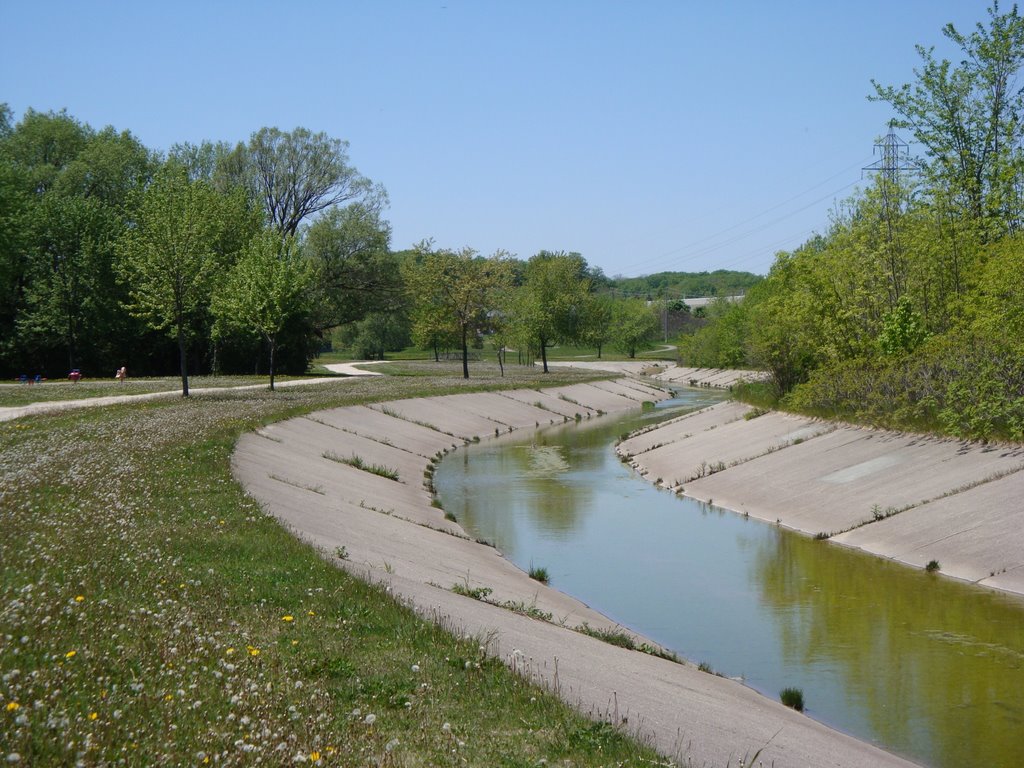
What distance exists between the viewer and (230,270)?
56906 mm

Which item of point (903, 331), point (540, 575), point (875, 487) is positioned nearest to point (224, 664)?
point (540, 575)

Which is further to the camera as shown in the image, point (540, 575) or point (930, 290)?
point (930, 290)

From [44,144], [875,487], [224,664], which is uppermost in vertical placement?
[44,144]

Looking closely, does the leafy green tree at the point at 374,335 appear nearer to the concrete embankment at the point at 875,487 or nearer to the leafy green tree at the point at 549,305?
the leafy green tree at the point at 549,305

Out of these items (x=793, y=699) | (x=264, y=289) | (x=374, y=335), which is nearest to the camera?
(x=793, y=699)

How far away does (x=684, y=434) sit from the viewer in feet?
136

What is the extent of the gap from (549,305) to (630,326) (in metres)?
53.1

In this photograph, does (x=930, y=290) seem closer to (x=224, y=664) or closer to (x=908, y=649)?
(x=908, y=649)

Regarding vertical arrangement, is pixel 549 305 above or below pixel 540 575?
above

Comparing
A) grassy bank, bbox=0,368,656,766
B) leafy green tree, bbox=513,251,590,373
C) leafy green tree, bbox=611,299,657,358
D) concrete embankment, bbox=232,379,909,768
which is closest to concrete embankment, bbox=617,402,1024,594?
concrete embankment, bbox=232,379,909,768

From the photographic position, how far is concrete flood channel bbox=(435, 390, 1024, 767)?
1208cm

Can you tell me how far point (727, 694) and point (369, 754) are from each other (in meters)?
5.82

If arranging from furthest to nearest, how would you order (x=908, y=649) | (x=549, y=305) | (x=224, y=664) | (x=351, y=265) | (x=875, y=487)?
(x=549, y=305) → (x=351, y=265) → (x=875, y=487) → (x=908, y=649) → (x=224, y=664)

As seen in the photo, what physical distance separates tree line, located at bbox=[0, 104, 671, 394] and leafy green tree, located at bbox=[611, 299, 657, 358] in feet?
146
